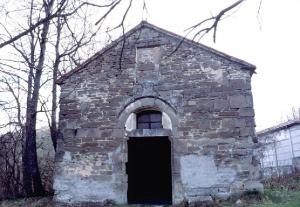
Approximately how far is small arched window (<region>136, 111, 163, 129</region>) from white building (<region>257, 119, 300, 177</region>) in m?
11.4

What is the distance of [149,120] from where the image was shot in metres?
11.4

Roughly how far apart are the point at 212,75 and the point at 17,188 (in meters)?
9.37

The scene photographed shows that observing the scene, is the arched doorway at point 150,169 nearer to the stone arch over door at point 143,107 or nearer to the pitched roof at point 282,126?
the stone arch over door at point 143,107

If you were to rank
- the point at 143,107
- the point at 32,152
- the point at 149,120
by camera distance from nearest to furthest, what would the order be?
the point at 143,107 < the point at 149,120 < the point at 32,152

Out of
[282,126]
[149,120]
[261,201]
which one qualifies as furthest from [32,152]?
[282,126]

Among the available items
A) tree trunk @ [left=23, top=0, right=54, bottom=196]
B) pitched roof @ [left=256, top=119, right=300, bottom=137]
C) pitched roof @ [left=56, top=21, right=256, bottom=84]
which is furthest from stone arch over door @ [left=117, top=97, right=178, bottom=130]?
pitched roof @ [left=256, top=119, right=300, bottom=137]

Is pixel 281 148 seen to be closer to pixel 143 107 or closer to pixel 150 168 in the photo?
pixel 150 168

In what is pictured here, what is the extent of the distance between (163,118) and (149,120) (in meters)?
0.62

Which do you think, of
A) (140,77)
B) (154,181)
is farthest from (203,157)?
(154,181)

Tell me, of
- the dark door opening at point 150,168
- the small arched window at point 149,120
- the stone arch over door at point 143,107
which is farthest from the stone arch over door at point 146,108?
the dark door opening at point 150,168

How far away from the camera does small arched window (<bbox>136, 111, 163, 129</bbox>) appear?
11297 millimetres

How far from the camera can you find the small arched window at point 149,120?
11297mm

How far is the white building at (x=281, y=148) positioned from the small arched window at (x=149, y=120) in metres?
11.4

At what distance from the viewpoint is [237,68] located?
35.7ft
